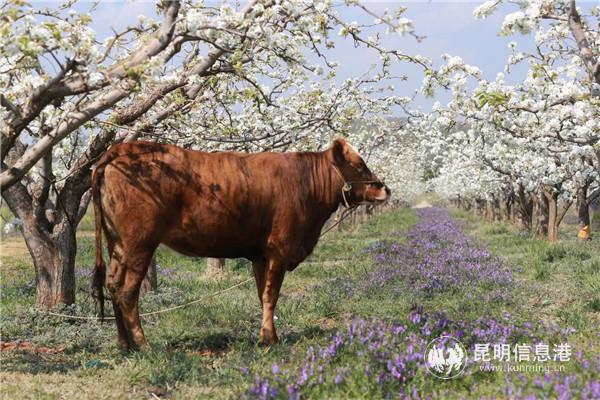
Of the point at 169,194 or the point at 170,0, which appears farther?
the point at 169,194

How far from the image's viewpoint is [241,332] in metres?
8.70

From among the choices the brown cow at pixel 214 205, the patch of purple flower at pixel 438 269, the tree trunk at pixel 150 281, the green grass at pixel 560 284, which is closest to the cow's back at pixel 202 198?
the brown cow at pixel 214 205

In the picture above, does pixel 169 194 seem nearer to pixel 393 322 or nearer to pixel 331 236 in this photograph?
pixel 393 322

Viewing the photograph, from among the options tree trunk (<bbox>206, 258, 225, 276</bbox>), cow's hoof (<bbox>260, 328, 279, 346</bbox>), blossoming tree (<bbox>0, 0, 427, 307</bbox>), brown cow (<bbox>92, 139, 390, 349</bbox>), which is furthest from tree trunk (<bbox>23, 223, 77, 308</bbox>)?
tree trunk (<bbox>206, 258, 225, 276</bbox>)

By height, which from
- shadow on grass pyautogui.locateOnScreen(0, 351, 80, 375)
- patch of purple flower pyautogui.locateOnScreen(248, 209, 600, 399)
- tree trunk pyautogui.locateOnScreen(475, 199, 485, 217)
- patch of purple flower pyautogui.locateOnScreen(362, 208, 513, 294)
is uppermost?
tree trunk pyautogui.locateOnScreen(475, 199, 485, 217)

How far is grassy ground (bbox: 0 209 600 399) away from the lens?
5.93 meters

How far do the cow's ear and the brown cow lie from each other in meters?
0.01

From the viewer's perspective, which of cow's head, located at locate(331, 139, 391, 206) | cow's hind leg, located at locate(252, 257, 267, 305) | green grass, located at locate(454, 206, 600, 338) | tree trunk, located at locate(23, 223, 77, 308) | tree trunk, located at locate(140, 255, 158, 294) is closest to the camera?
cow's hind leg, located at locate(252, 257, 267, 305)

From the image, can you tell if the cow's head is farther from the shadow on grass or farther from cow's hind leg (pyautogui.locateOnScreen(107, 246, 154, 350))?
the shadow on grass

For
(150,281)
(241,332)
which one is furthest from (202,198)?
(150,281)

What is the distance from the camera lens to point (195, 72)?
26.1 feet

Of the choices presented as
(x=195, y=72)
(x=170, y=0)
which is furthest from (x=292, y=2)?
(x=195, y=72)

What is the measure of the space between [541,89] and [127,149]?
18.6 feet

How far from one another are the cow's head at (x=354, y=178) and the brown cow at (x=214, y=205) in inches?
0.5
